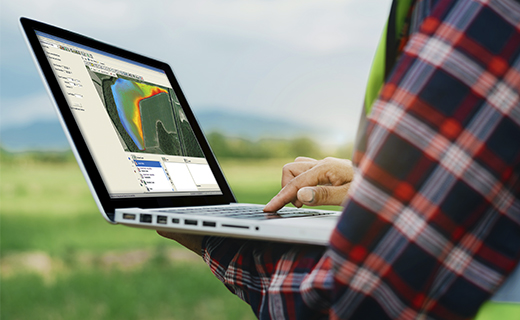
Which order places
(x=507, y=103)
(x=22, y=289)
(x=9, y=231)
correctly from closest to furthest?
(x=507, y=103), (x=22, y=289), (x=9, y=231)

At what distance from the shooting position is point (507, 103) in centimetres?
41

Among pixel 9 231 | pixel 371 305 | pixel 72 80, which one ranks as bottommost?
pixel 9 231

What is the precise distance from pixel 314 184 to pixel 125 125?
0.44m

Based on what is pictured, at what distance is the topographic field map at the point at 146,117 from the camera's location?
88 cm

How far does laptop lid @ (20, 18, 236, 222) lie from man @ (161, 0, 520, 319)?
1.59ft

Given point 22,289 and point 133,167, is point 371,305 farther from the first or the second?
point 22,289

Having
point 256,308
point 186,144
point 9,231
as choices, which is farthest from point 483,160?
point 9,231

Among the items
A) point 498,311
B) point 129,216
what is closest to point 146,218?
point 129,216

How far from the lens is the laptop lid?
779mm

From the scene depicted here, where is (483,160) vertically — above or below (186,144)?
above

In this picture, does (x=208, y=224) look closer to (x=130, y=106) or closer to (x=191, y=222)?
(x=191, y=222)

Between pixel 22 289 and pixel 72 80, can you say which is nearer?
pixel 72 80

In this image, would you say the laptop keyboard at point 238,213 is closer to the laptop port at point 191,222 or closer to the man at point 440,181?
the laptop port at point 191,222

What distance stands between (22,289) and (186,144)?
462 centimetres
